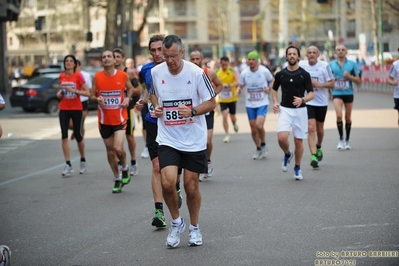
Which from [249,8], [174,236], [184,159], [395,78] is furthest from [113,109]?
[249,8]

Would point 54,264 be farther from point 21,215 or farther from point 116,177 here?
point 116,177

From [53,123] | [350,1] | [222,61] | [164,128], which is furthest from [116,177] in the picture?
[350,1]

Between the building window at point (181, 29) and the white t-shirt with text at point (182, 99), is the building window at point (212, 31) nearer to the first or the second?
the building window at point (181, 29)

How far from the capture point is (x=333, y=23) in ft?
353

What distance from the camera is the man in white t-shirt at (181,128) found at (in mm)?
7742

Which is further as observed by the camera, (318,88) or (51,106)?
(51,106)

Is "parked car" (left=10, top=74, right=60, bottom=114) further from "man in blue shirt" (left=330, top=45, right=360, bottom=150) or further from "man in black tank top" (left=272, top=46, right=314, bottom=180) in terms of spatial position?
"man in black tank top" (left=272, top=46, right=314, bottom=180)

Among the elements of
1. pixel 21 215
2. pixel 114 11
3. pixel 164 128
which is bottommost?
pixel 21 215

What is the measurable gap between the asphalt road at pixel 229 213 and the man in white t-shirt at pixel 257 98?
1.24 ft

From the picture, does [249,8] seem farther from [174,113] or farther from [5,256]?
[5,256]

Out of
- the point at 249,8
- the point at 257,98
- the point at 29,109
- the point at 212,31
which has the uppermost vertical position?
the point at 249,8

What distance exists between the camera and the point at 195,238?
7.77 meters

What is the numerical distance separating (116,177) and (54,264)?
4.61 m

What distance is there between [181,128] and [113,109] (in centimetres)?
Result: 414
